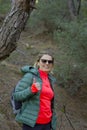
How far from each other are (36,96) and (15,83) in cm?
490

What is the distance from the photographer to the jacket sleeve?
12.3 ft

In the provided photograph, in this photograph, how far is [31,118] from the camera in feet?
12.7

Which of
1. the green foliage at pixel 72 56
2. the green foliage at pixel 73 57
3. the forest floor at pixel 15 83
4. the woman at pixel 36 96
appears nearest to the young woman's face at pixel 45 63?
the woman at pixel 36 96

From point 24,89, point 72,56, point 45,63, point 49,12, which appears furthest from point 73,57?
point 24,89

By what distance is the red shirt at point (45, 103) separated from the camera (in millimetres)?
3930

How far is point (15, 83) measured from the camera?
28.6 ft

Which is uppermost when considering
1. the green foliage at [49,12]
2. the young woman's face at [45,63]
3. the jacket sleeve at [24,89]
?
the young woman's face at [45,63]

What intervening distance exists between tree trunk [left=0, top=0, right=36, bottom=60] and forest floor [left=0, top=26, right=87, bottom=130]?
202cm

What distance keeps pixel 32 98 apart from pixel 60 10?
10.9 meters

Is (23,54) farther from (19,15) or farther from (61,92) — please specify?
(19,15)

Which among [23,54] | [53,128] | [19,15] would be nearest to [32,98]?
[53,128]

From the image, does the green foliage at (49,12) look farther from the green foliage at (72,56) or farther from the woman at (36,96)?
the woman at (36,96)

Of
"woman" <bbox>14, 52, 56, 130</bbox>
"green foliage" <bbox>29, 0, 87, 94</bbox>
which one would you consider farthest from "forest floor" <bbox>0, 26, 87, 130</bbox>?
"woman" <bbox>14, 52, 56, 130</bbox>

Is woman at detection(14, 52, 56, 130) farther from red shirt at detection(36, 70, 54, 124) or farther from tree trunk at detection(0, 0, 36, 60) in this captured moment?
tree trunk at detection(0, 0, 36, 60)
